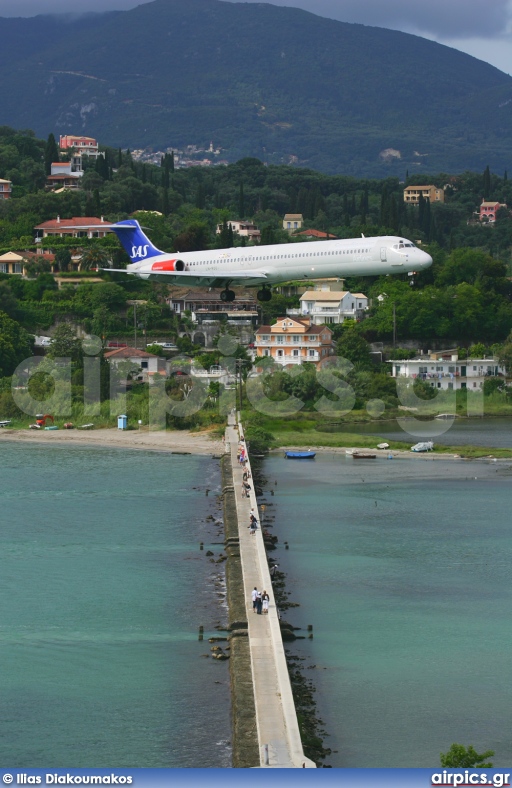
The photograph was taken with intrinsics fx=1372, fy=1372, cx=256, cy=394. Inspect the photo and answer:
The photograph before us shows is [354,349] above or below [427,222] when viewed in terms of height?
below

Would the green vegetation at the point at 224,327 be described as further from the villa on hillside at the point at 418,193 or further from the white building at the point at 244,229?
the villa on hillside at the point at 418,193

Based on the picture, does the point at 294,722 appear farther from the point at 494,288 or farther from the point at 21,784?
the point at 494,288

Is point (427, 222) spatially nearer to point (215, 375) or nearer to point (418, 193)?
point (418, 193)

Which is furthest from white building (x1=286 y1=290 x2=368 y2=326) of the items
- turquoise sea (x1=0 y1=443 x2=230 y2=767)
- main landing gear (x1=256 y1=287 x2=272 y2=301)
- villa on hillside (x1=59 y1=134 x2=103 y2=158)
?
villa on hillside (x1=59 y1=134 x2=103 y2=158)

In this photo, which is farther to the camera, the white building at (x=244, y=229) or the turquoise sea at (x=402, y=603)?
the white building at (x=244, y=229)

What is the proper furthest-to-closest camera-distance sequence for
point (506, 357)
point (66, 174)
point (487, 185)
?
point (487, 185) → point (66, 174) → point (506, 357)

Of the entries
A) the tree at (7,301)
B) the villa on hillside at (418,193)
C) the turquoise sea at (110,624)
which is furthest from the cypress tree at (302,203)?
the turquoise sea at (110,624)

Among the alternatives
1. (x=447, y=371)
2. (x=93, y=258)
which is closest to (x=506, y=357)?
(x=447, y=371)

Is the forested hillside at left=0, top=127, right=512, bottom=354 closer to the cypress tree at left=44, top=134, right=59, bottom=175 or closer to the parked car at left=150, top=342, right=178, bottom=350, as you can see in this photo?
the cypress tree at left=44, top=134, right=59, bottom=175
